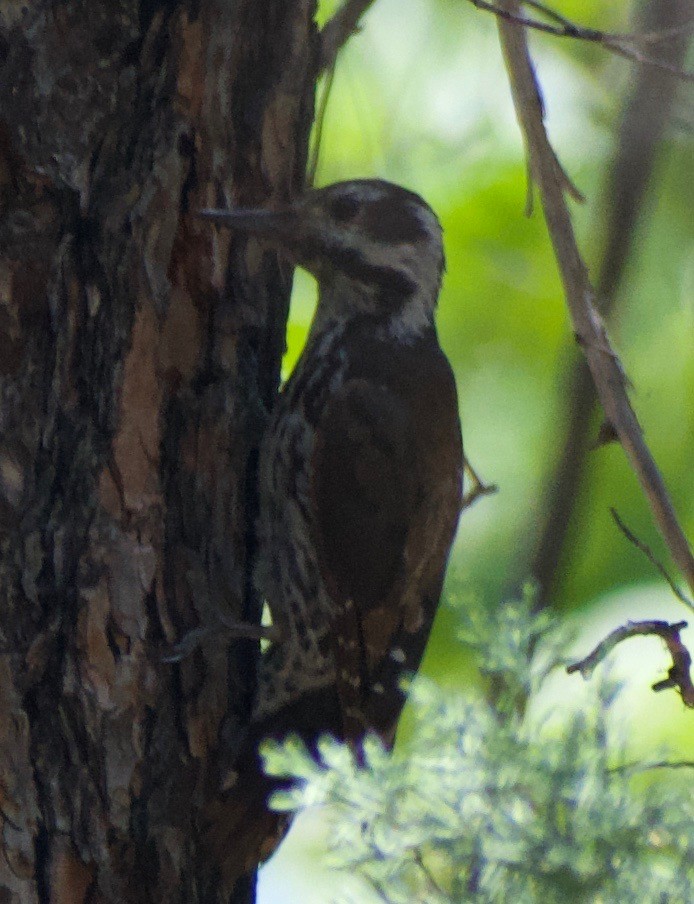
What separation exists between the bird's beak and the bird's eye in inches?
7.8

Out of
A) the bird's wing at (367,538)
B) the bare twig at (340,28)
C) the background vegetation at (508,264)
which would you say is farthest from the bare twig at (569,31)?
the background vegetation at (508,264)

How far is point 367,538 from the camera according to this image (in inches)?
112

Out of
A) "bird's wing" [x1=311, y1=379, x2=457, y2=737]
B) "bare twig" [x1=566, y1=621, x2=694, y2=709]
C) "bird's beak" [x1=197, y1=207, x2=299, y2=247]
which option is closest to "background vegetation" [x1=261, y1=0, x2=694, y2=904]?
"bird's wing" [x1=311, y1=379, x2=457, y2=737]

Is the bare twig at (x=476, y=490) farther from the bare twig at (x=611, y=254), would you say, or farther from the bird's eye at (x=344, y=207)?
the bird's eye at (x=344, y=207)

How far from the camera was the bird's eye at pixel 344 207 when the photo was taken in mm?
3002

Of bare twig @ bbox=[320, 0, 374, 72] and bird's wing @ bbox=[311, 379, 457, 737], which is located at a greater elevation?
bare twig @ bbox=[320, 0, 374, 72]

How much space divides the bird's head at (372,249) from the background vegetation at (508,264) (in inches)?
17.2

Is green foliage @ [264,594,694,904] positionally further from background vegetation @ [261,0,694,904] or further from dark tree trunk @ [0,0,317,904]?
background vegetation @ [261,0,694,904]

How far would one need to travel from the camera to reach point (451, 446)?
9.95 ft

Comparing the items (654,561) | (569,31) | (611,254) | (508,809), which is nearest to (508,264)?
(611,254)

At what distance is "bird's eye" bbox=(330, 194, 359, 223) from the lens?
118 inches

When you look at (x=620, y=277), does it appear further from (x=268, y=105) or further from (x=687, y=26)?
(x=268, y=105)

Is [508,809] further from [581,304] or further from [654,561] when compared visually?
[581,304]

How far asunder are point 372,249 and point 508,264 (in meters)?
0.82
